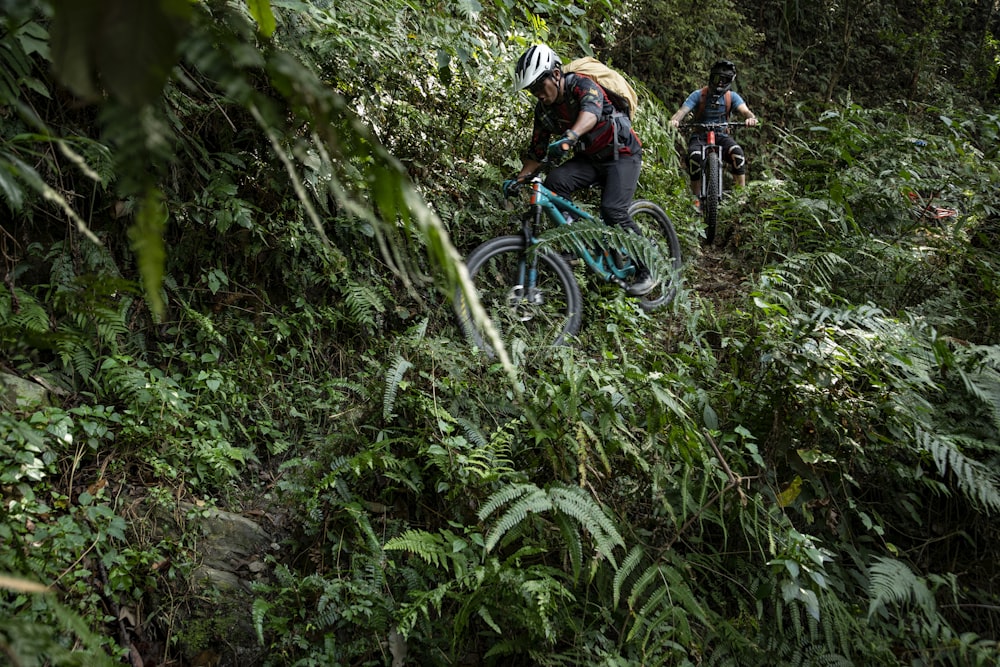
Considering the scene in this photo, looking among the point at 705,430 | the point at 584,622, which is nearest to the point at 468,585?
the point at 584,622

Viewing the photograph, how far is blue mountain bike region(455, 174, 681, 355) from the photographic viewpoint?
16.1ft

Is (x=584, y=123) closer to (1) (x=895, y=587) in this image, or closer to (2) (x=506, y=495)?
(2) (x=506, y=495)

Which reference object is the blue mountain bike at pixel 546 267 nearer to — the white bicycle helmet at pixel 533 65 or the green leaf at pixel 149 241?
the white bicycle helmet at pixel 533 65

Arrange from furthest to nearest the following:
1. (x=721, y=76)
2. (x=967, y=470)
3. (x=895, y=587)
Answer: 1. (x=721, y=76)
2. (x=967, y=470)
3. (x=895, y=587)

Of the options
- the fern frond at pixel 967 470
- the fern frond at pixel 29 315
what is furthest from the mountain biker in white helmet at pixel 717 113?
the fern frond at pixel 29 315

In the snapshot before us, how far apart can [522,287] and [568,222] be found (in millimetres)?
812

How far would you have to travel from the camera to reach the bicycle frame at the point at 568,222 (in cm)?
554

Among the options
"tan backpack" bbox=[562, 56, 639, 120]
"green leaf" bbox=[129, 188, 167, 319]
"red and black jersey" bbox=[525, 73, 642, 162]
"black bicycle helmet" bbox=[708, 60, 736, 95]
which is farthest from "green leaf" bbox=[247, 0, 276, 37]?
"black bicycle helmet" bbox=[708, 60, 736, 95]

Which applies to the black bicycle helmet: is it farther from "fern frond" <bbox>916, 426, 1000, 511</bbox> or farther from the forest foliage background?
"fern frond" <bbox>916, 426, 1000, 511</bbox>

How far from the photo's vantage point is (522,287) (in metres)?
5.48

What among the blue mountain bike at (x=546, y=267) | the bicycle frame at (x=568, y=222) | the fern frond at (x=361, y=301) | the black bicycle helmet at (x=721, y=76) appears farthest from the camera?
the black bicycle helmet at (x=721, y=76)

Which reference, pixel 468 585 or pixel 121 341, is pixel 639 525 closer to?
pixel 468 585

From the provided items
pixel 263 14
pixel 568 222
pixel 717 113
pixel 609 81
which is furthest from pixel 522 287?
pixel 717 113

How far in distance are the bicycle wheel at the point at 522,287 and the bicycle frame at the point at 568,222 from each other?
0.47 feet
